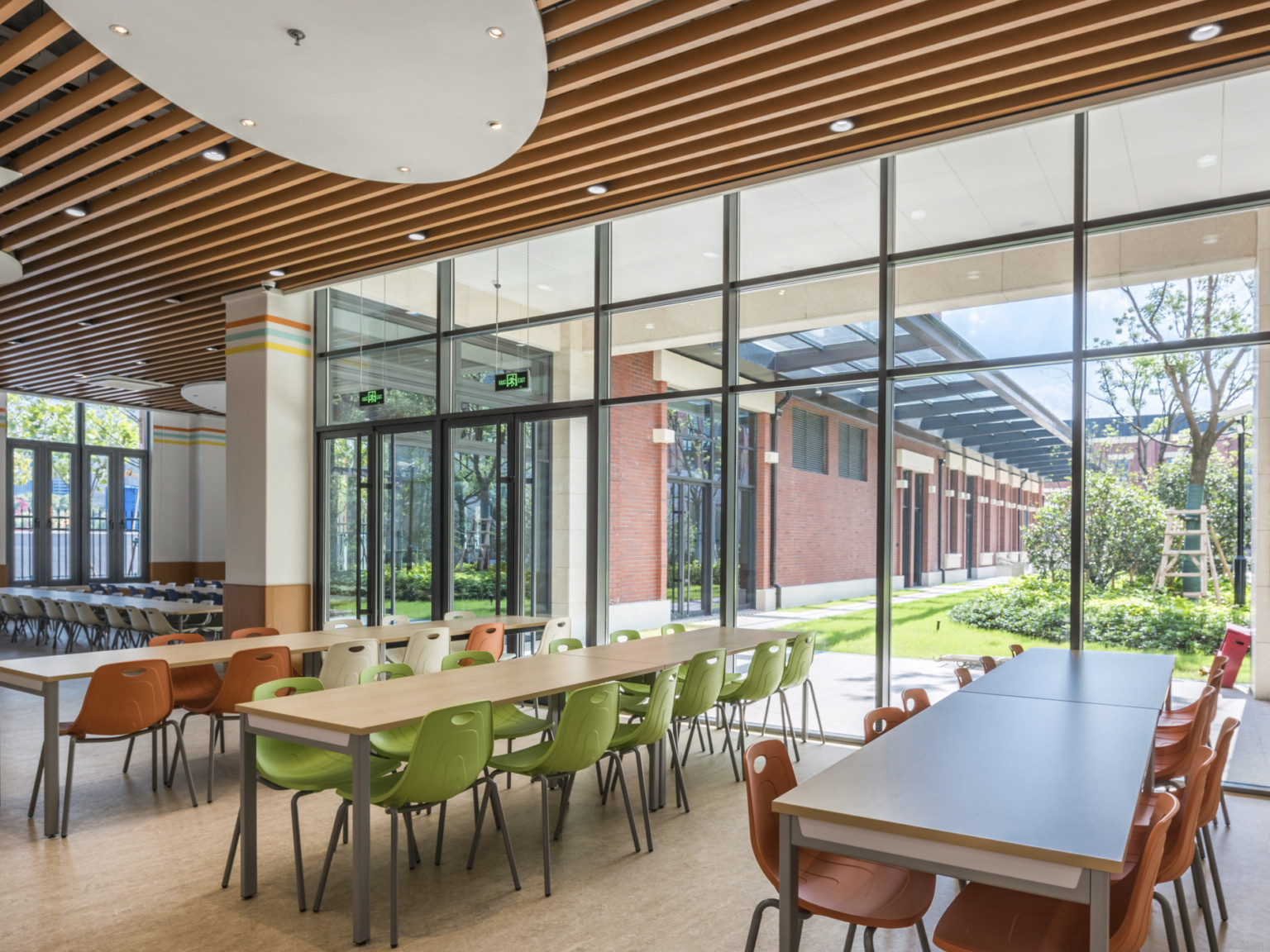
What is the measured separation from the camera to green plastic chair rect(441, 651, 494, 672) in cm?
520

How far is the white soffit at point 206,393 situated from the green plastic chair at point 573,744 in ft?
35.4

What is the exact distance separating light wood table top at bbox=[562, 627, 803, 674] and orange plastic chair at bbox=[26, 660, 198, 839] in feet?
7.80

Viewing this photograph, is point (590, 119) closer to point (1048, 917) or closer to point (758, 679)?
point (758, 679)

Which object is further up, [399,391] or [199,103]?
[199,103]

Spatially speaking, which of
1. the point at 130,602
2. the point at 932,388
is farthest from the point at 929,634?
the point at 130,602

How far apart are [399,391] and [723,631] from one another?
465cm

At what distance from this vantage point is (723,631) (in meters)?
6.77

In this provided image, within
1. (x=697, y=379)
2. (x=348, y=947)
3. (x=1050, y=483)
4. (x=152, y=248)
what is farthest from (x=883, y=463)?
(x=152, y=248)

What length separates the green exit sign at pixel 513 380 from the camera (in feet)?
27.3

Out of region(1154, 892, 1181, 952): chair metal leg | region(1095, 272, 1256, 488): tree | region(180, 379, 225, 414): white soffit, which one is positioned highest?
region(180, 379, 225, 414): white soffit

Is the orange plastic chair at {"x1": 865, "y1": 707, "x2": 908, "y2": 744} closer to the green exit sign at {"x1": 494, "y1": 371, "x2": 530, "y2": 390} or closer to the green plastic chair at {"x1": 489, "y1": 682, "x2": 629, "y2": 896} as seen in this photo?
the green plastic chair at {"x1": 489, "y1": 682, "x2": 629, "y2": 896}

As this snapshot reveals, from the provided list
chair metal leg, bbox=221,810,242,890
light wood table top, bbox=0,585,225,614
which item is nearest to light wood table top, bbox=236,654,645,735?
chair metal leg, bbox=221,810,242,890

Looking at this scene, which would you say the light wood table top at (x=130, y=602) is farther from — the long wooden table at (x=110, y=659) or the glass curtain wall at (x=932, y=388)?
the glass curtain wall at (x=932, y=388)

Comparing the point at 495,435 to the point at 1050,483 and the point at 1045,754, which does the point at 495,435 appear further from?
the point at 1045,754
